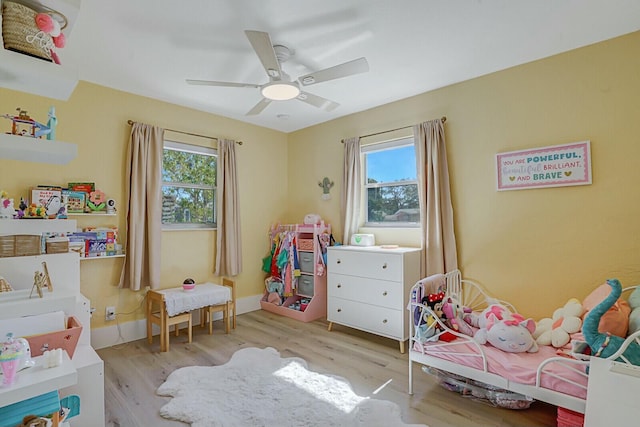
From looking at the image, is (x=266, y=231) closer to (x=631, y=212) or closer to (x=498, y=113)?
(x=498, y=113)

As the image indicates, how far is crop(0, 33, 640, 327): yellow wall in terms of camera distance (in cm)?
245

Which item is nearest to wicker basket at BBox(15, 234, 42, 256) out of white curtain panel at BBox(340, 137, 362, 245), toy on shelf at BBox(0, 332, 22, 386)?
toy on shelf at BBox(0, 332, 22, 386)

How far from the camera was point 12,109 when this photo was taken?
2.82 metres

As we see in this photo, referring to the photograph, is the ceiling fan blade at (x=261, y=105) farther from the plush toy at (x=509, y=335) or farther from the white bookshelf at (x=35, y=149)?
the plush toy at (x=509, y=335)

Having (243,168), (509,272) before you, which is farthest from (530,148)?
(243,168)

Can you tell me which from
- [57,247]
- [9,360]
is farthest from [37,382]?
[57,247]

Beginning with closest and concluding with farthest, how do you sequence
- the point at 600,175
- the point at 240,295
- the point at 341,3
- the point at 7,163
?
the point at 341,3, the point at 600,175, the point at 7,163, the point at 240,295

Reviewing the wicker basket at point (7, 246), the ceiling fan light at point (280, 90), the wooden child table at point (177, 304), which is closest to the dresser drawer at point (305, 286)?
the wooden child table at point (177, 304)

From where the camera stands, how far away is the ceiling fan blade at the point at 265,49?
190 cm

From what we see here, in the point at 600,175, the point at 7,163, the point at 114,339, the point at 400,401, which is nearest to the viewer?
the point at 400,401

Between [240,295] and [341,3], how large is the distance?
12.1 feet

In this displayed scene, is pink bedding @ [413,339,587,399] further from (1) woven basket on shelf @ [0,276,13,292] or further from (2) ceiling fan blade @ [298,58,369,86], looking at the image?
(1) woven basket on shelf @ [0,276,13,292]

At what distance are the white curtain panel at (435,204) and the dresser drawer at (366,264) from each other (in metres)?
0.40

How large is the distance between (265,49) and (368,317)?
271cm
